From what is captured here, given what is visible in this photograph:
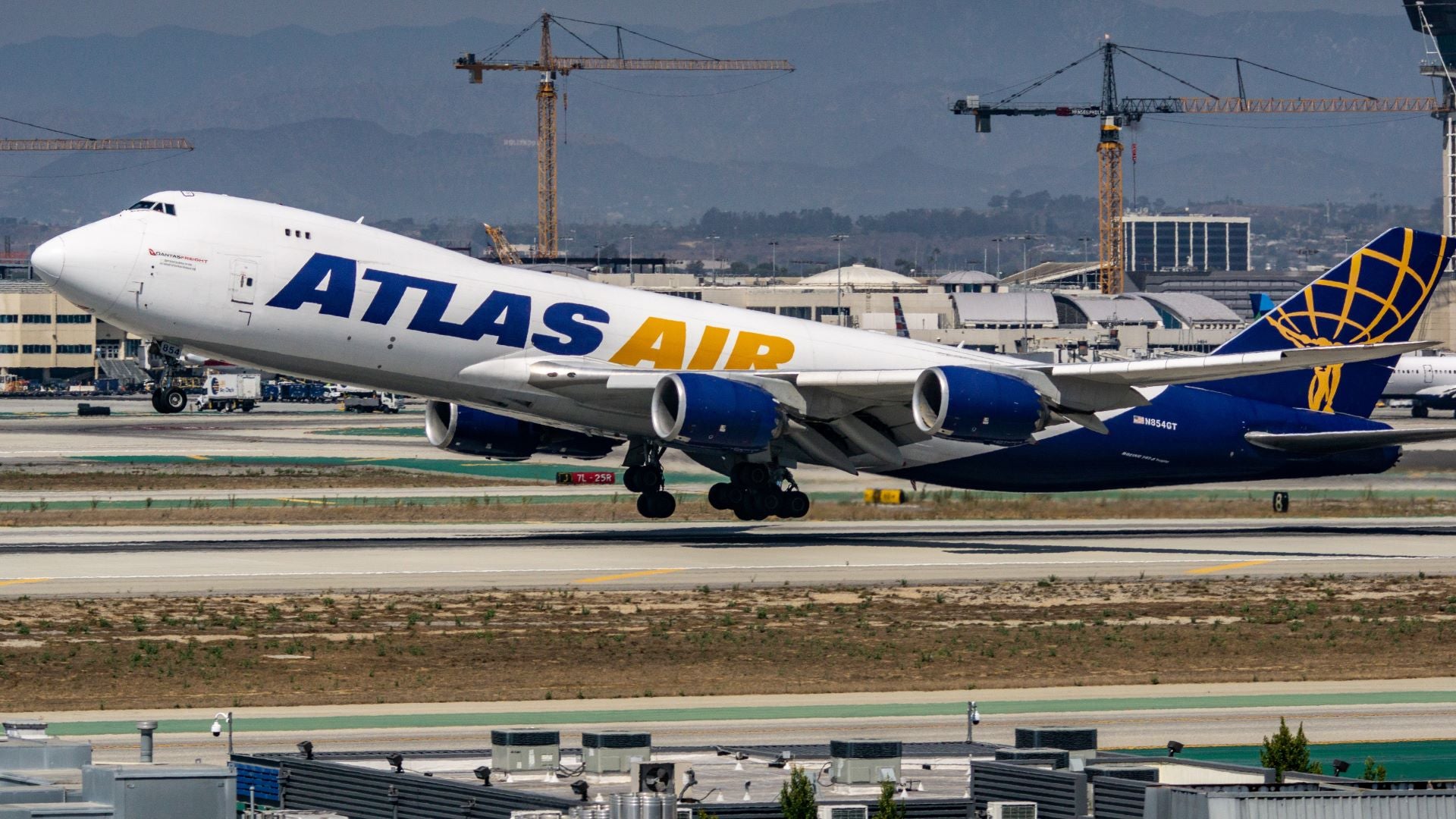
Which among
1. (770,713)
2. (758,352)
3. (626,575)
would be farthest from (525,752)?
(758,352)

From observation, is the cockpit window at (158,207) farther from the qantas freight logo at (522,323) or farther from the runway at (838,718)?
the runway at (838,718)

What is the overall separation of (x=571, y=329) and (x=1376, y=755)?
89.1 feet

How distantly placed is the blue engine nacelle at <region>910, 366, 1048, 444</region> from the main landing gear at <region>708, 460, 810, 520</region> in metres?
5.44

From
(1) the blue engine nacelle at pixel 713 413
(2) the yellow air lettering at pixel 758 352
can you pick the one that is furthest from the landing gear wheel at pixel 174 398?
(2) the yellow air lettering at pixel 758 352

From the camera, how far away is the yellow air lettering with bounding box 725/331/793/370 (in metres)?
50.2

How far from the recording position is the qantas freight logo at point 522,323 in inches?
1777

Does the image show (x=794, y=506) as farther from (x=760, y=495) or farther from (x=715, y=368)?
(x=715, y=368)

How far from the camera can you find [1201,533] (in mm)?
55656

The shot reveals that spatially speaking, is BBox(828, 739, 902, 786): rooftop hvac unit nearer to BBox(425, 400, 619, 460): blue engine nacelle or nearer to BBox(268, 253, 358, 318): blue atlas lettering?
BBox(268, 253, 358, 318): blue atlas lettering

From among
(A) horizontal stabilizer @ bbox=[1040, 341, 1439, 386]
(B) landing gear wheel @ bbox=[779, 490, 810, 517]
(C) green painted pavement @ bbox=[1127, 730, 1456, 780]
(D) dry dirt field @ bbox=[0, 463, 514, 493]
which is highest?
(A) horizontal stabilizer @ bbox=[1040, 341, 1439, 386]

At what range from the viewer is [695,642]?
33.8m

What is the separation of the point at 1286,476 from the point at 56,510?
3839 centimetres

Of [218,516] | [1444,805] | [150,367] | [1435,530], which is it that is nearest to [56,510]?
[218,516]

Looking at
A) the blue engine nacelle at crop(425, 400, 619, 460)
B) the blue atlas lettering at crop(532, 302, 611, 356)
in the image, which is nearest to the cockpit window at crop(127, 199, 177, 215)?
the blue atlas lettering at crop(532, 302, 611, 356)
